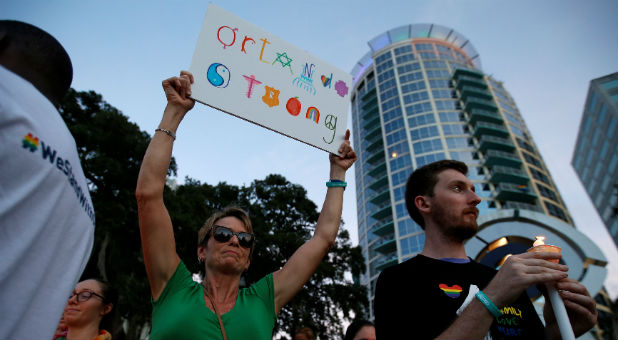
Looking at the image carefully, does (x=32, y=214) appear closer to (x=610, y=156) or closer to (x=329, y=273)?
(x=329, y=273)

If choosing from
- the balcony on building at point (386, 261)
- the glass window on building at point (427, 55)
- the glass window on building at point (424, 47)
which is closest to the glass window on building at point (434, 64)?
the glass window on building at point (427, 55)

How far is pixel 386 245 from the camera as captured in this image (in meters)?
45.1

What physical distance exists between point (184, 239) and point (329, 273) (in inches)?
291

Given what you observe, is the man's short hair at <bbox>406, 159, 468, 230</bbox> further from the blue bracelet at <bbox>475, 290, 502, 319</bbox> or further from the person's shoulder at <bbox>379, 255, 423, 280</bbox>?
the blue bracelet at <bbox>475, 290, 502, 319</bbox>

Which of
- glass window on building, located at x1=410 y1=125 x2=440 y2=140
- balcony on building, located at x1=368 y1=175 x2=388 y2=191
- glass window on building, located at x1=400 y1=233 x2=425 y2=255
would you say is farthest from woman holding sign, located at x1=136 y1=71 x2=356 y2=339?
balcony on building, located at x1=368 y1=175 x2=388 y2=191

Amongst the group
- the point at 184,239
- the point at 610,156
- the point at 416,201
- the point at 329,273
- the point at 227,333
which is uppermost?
the point at 610,156

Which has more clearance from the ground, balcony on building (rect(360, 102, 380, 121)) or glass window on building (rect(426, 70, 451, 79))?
glass window on building (rect(426, 70, 451, 79))

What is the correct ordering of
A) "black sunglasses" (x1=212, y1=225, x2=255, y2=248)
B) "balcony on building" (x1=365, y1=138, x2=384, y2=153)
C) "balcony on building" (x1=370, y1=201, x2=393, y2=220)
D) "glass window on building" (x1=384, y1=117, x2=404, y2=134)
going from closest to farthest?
"black sunglasses" (x1=212, y1=225, x2=255, y2=248) → "balcony on building" (x1=370, y1=201, x2=393, y2=220) → "glass window on building" (x1=384, y1=117, x2=404, y2=134) → "balcony on building" (x1=365, y1=138, x2=384, y2=153)

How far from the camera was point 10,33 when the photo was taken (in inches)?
45.2

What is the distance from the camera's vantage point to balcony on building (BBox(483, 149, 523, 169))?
42.5 meters

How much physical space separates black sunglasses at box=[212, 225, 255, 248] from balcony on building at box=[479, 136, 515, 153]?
48.2 meters

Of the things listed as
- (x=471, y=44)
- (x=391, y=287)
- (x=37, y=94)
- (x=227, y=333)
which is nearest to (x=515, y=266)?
(x=391, y=287)

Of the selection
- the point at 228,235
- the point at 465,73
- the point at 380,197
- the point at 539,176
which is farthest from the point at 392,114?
the point at 228,235

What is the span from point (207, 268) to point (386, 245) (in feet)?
149
